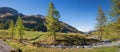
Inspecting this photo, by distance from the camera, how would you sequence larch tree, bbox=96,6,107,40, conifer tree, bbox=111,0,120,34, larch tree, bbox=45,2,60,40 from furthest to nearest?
larch tree, bbox=96,6,107,40 → larch tree, bbox=45,2,60,40 → conifer tree, bbox=111,0,120,34

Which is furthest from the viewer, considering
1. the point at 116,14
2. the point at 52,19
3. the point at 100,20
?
the point at 100,20

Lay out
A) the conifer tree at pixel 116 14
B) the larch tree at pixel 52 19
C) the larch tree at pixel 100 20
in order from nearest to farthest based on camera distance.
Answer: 1. the conifer tree at pixel 116 14
2. the larch tree at pixel 52 19
3. the larch tree at pixel 100 20

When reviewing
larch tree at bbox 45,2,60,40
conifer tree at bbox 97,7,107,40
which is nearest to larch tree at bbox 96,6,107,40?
conifer tree at bbox 97,7,107,40

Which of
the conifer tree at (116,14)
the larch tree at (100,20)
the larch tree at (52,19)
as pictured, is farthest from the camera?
the larch tree at (100,20)

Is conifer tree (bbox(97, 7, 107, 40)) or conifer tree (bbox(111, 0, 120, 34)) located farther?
conifer tree (bbox(97, 7, 107, 40))

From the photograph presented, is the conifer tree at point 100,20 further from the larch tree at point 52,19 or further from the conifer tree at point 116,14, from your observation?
the conifer tree at point 116,14

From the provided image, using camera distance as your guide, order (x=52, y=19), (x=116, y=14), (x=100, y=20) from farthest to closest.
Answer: (x=100, y=20) < (x=52, y=19) < (x=116, y=14)

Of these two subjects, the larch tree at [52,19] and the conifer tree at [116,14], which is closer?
the conifer tree at [116,14]

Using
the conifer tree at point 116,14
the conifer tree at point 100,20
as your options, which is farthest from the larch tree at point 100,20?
the conifer tree at point 116,14

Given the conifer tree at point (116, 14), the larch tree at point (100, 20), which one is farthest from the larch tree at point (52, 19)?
the conifer tree at point (116, 14)

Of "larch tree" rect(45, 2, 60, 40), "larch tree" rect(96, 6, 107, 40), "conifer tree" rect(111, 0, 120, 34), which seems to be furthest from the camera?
"larch tree" rect(96, 6, 107, 40)

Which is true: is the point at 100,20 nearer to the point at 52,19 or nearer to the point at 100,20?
the point at 100,20

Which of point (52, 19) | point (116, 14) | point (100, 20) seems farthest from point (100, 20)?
point (116, 14)

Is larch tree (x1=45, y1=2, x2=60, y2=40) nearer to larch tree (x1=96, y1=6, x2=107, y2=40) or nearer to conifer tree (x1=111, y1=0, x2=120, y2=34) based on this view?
larch tree (x1=96, y1=6, x2=107, y2=40)
